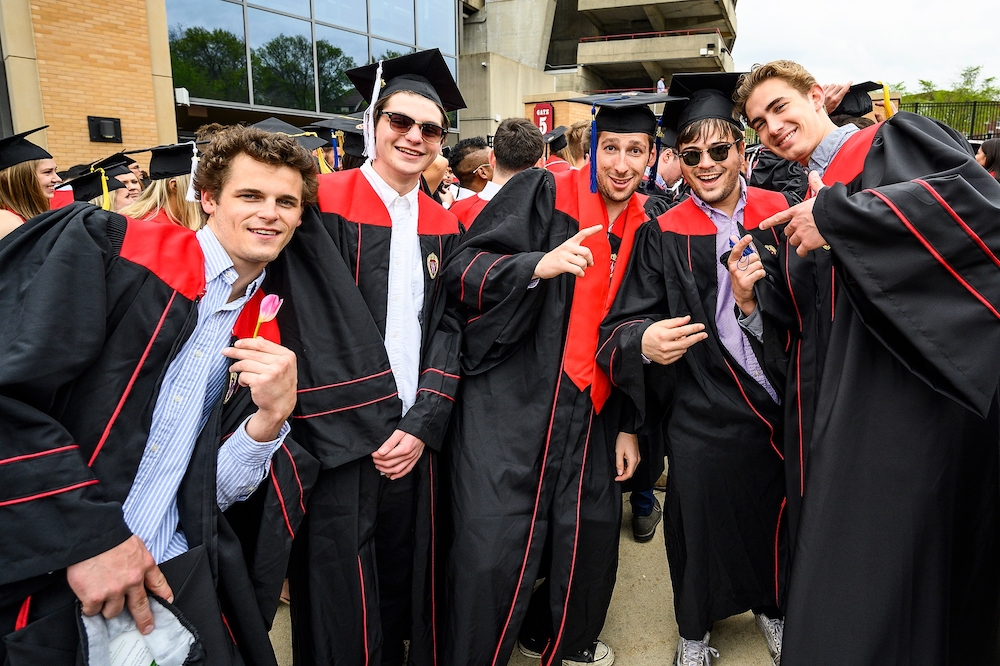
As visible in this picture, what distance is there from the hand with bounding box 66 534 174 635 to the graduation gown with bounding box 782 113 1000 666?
6.24 ft

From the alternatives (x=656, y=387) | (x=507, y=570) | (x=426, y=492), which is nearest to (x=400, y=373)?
(x=426, y=492)

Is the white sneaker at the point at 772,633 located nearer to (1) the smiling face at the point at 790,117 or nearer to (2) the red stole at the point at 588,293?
(2) the red stole at the point at 588,293

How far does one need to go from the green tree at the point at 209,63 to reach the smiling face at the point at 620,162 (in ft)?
36.3

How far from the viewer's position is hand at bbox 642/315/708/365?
2.16m

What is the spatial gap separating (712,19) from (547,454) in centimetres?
2976

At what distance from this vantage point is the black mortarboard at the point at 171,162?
9.28ft

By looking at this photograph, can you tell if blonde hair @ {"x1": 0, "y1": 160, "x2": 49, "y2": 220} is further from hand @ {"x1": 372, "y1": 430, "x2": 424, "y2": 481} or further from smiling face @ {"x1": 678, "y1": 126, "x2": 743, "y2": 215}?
smiling face @ {"x1": 678, "y1": 126, "x2": 743, "y2": 215}

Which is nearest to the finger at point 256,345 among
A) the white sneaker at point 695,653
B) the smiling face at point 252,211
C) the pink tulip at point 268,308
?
the pink tulip at point 268,308

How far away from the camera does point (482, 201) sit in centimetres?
395

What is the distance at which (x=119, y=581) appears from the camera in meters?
1.38

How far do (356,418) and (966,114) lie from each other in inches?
1017

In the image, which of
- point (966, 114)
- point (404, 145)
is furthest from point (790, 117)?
point (966, 114)

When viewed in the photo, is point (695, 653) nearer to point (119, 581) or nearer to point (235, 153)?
point (119, 581)

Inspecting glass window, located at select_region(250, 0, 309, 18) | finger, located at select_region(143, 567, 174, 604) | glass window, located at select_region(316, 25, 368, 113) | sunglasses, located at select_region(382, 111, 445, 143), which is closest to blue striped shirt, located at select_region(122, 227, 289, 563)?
finger, located at select_region(143, 567, 174, 604)
